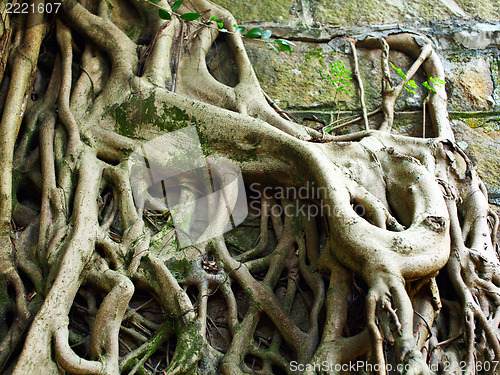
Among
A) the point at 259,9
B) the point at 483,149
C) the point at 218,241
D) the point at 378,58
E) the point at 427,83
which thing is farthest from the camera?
the point at 259,9

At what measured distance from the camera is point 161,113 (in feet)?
8.58

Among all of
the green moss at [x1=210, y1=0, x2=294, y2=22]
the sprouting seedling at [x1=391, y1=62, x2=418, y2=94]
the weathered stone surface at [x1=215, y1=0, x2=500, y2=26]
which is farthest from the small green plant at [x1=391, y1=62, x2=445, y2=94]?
the green moss at [x1=210, y1=0, x2=294, y2=22]

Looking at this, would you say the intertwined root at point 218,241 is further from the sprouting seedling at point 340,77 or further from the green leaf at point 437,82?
the sprouting seedling at point 340,77

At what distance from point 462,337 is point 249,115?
1.55 metres

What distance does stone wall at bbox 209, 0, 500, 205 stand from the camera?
3.17 meters

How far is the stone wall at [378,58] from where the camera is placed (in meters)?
3.17

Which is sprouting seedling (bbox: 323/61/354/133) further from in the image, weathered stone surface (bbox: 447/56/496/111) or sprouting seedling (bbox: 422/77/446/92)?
weathered stone surface (bbox: 447/56/496/111)

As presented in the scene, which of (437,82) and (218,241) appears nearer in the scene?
(218,241)

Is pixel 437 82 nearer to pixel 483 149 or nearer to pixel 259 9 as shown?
pixel 483 149

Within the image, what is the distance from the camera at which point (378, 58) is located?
351 centimetres

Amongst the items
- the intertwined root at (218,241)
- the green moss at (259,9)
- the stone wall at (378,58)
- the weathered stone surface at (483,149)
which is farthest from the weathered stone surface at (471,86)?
the green moss at (259,9)

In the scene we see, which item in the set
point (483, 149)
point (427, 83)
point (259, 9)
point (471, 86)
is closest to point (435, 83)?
point (427, 83)

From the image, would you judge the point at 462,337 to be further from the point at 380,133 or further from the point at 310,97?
the point at 310,97

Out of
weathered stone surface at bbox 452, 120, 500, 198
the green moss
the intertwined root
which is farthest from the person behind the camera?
the green moss
